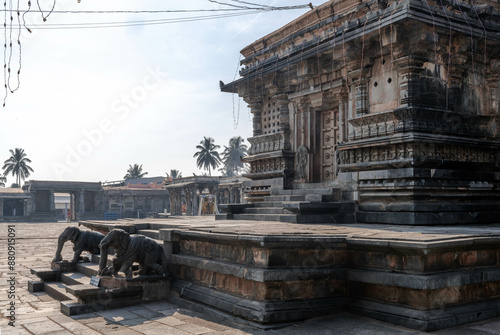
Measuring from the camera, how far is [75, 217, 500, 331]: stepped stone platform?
4.89 metres

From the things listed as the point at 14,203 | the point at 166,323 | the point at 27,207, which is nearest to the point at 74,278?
the point at 166,323

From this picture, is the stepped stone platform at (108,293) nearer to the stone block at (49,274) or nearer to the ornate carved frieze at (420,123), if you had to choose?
the stone block at (49,274)

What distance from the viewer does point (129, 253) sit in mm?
6543

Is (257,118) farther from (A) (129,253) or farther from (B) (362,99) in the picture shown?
(A) (129,253)

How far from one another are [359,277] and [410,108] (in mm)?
3797

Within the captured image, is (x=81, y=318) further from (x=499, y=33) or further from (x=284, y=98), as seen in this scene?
(x=499, y=33)

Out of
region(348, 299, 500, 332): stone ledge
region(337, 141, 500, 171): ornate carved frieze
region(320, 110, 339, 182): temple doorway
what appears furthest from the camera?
region(320, 110, 339, 182): temple doorway

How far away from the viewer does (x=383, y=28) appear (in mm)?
8195

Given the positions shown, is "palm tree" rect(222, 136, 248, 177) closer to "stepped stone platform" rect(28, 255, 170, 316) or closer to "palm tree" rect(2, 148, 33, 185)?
"palm tree" rect(2, 148, 33, 185)

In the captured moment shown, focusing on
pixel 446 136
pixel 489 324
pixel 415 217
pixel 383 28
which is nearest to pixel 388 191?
pixel 415 217

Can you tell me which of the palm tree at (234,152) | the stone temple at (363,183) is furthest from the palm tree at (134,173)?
the stone temple at (363,183)

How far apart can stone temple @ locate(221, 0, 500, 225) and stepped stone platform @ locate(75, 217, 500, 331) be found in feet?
8.11

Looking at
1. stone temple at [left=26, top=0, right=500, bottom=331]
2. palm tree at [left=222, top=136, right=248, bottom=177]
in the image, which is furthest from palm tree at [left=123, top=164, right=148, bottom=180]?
stone temple at [left=26, top=0, right=500, bottom=331]

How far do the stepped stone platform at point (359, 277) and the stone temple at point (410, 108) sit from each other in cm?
247
